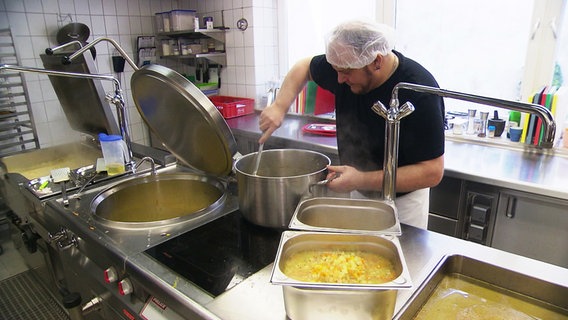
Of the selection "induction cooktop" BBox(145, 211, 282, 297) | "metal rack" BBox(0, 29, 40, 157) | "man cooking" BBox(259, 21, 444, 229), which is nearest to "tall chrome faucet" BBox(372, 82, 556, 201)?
"man cooking" BBox(259, 21, 444, 229)

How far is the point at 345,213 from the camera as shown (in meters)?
0.98

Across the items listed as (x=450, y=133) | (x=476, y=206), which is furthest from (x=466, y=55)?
(x=476, y=206)

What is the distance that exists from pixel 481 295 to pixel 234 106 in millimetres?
2348

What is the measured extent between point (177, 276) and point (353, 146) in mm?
825

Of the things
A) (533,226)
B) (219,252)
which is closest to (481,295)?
(219,252)

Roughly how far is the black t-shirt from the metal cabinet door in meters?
0.62

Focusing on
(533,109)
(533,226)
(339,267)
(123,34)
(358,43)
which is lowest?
(533,226)

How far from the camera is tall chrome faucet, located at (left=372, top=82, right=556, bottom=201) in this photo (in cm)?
68

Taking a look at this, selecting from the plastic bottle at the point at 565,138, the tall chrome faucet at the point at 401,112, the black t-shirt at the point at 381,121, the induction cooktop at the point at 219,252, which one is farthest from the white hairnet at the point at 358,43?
the plastic bottle at the point at 565,138

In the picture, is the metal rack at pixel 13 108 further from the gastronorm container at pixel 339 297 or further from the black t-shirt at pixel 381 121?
the gastronorm container at pixel 339 297

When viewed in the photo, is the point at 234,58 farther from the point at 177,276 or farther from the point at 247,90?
the point at 177,276

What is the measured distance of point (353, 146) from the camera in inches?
56.8

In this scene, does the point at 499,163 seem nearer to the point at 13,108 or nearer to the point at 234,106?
the point at 234,106

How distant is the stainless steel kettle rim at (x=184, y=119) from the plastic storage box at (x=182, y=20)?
1822mm
